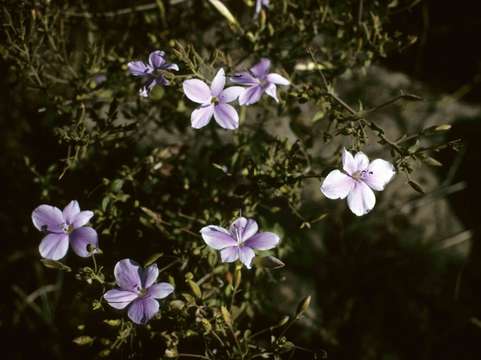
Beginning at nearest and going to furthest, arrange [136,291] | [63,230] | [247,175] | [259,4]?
[136,291]
[63,230]
[247,175]
[259,4]

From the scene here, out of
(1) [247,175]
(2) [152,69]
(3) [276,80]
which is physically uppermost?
(2) [152,69]

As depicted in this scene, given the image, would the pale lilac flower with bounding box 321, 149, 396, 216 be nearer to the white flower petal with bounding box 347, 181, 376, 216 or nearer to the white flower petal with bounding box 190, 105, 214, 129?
the white flower petal with bounding box 347, 181, 376, 216

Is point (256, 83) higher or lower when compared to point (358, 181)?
higher

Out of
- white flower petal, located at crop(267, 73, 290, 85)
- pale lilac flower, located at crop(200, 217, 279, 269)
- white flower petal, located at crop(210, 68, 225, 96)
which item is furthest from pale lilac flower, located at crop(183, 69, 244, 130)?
pale lilac flower, located at crop(200, 217, 279, 269)

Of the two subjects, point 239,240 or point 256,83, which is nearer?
point 239,240

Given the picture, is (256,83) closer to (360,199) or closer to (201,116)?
(201,116)

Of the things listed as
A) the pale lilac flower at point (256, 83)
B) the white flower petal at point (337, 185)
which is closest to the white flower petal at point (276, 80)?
the pale lilac flower at point (256, 83)

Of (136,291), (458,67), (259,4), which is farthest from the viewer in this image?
(458,67)

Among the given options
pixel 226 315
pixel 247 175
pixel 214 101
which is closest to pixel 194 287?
pixel 226 315
